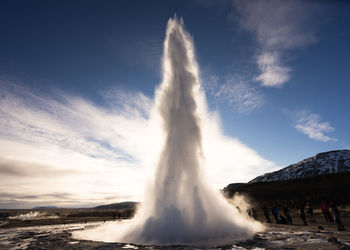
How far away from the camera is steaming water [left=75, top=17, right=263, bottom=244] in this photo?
13078mm

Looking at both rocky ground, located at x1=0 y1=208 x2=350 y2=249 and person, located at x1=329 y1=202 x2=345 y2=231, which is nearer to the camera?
rocky ground, located at x1=0 y1=208 x2=350 y2=249

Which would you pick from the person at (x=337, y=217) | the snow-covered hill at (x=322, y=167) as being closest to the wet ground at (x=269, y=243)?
the person at (x=337, y=217)

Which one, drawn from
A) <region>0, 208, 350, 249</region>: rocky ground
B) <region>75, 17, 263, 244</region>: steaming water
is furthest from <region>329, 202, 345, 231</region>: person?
<region>75, 17, 263, 244</region>: steaming water

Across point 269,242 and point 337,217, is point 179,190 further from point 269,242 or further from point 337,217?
point 337,217

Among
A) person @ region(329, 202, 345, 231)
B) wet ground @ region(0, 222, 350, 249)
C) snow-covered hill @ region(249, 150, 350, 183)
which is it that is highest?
snow-covered hill @ region(249, 150, 350, 183)

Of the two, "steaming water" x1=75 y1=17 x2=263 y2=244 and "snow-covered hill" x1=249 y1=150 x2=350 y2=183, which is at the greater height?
"snow-covered hill" x1=249 y1=150 x2=350 y2=183

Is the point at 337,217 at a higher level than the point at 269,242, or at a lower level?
higher

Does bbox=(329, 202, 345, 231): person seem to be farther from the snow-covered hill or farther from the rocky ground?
the snow-covered hill

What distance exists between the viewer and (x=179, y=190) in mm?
15734

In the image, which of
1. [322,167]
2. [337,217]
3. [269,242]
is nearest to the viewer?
[269,242]

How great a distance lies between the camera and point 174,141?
17984mm

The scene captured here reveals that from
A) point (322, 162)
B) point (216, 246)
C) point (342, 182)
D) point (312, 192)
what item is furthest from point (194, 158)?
point (322, 162)

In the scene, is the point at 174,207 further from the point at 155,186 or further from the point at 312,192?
the point at 312,192

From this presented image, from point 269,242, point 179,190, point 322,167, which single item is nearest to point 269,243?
point 269,242
